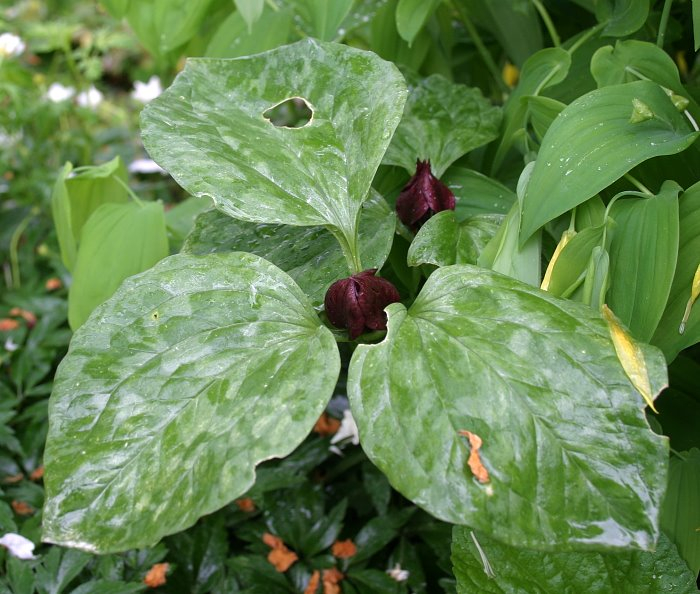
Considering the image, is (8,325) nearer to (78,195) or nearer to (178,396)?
(78,195)

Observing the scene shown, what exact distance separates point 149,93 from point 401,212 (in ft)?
4.87

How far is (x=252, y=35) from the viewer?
1.12m

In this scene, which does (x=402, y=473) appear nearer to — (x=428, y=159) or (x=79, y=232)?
(x=428, y=159)

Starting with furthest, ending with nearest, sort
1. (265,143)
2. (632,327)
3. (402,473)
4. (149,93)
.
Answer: (149,93), (265,143), (632,327), (402,473)

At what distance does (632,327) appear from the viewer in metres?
0.67

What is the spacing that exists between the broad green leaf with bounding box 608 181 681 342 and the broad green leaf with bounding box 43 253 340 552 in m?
0.26

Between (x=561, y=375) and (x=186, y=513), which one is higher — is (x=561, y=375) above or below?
above

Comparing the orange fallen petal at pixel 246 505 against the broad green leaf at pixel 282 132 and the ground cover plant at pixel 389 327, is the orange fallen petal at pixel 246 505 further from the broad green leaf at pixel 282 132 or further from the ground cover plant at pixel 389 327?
the broad green leaf at pixel 282 132

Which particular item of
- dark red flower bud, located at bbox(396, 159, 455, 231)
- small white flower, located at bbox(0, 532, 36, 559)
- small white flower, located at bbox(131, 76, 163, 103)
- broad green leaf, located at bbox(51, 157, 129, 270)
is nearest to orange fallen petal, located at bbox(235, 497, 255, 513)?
small white flower, located at bbox(0, 532, 36, 559)

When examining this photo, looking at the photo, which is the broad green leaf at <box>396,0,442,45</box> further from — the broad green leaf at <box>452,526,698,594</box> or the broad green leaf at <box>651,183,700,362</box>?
the broad green leaf at <box>452,526,698,594</box>

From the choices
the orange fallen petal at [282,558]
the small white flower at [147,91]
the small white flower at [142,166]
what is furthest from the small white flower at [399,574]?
the small white flower at [147,91]

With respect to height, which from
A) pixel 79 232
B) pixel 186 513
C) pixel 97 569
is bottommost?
pixel 97 569

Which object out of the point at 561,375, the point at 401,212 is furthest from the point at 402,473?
the point at 401,212

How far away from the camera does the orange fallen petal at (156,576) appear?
977 millimetres
